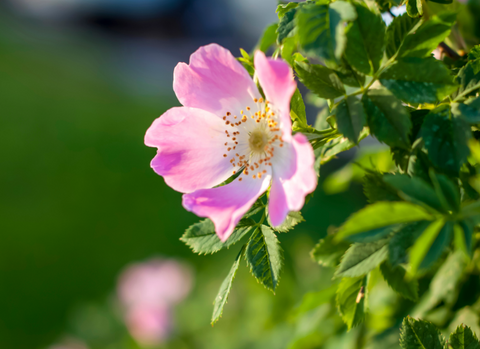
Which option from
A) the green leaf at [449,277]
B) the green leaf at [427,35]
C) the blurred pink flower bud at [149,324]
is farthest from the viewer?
the blurred pink flower bud at [149,324]

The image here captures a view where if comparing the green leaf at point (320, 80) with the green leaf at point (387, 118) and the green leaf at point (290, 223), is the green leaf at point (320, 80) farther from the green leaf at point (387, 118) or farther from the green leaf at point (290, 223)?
the green leaf at point (290, 223)

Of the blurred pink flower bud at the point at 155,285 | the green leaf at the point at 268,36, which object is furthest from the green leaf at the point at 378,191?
the blurred pink flower bud at the point at 155,285

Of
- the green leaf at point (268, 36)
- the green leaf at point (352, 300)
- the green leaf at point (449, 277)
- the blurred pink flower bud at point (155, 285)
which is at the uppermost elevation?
the green leaf at point (268, 36)

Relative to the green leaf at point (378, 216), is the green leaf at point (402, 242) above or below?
below

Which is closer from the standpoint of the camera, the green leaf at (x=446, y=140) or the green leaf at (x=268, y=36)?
the green leaf at (x=446, y=140)

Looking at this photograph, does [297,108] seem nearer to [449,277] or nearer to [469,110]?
[469,110]

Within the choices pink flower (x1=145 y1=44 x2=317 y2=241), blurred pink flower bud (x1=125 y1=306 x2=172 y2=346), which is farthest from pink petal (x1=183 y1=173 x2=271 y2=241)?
blurred pink flower bud (x1=125 y1=306 x2=172 y2=346)
